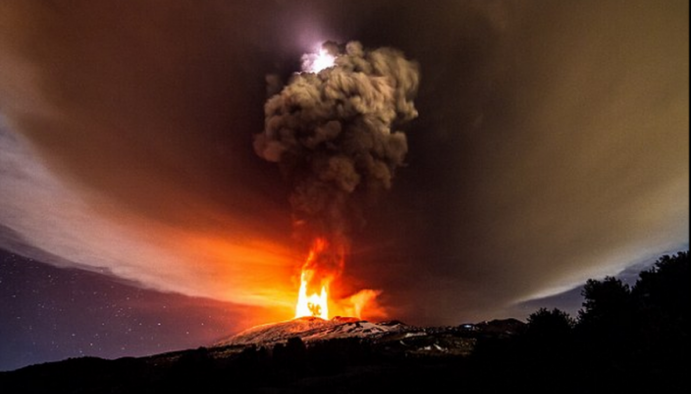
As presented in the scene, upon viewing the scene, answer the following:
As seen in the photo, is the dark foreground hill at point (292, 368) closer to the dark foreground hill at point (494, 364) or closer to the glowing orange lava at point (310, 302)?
the dark foreground hill at point (494, 364)

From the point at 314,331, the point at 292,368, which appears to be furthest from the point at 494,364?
the point at 314,331

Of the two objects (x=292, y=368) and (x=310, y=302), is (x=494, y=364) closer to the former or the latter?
(x=292, y=368)

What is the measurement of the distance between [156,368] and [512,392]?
6605cm

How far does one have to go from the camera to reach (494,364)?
109 ft

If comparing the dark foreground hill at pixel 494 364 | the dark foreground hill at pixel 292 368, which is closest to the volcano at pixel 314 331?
the dark foreground hill at pixel 292 368

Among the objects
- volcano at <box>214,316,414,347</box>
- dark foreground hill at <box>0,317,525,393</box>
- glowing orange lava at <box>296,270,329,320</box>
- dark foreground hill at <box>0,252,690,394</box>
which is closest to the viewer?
dark foreground hill at <box>0,252,690,394</box>

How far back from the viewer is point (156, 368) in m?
72.9

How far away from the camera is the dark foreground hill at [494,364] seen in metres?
27.8

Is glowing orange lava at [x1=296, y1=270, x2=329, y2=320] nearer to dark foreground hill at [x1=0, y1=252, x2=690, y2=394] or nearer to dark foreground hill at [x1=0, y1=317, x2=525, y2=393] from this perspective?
dark foreground hill at [x1=0, y1=317, x2=525, y2=393]

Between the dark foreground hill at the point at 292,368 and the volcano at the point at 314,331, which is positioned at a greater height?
the volcano at the point at 314,331

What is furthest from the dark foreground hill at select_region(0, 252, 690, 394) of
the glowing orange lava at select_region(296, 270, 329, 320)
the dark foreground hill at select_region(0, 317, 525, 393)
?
the glowing orange lava at select_region(296, 270, 329, 320)

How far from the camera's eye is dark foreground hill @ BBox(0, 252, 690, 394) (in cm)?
2781

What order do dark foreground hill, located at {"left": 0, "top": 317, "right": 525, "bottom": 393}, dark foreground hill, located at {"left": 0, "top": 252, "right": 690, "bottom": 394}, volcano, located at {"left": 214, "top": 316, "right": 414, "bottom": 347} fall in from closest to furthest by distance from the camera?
dark foreground hill, located at {"left": 0, "top": 252, "right": 690, "bottom": 394} → dark foreground hill, located at {"left": 0, "top": 317, "right": 525, "bottom": 393} → volcano, located at {"left": 214, "top": 316, "right": 414, "bottom": 347}

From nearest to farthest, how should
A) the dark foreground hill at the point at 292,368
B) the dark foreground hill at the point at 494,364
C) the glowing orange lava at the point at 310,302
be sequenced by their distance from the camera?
1. the dark foreground hill at the point at 494,364
2. the dark foreground hill at the point at 292,368
3. the glowing orange lava at the point at 310,302
